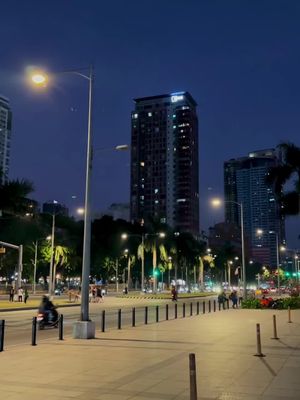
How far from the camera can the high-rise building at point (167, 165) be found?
178500mm

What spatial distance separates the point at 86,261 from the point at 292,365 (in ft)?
25.2

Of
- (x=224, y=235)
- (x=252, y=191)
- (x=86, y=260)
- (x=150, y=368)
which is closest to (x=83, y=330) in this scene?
(x=86, y=260)

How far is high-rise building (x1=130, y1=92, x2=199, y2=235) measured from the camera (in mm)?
178500

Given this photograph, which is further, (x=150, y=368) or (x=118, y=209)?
(x=118, y=209)

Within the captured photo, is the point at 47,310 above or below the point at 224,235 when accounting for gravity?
below

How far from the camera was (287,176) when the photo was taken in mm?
37969

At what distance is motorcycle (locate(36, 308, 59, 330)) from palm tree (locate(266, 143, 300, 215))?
71.1 feet

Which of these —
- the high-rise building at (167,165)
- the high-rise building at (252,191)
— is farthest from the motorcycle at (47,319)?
the high-rise building at (167,165)

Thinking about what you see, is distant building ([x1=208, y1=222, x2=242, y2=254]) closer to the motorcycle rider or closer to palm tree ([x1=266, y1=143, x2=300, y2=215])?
palm tree ([x1=266, y1=143, x2=300, y2=215])

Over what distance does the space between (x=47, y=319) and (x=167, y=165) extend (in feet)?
520

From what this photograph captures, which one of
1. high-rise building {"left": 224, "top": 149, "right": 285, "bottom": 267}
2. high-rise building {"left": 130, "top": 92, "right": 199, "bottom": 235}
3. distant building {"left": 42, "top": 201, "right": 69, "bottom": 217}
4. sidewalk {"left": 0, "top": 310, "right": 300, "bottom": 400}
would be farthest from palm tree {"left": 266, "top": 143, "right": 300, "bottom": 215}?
high-rise building {"left": 130, "top": 92, "right": 199, "bottom": 235}

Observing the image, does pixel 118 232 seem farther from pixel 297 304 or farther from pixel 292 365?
pixel 292 365

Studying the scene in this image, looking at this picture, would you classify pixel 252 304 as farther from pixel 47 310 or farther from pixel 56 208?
pixel 56 208

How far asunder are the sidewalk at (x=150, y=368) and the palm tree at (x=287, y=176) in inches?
883
